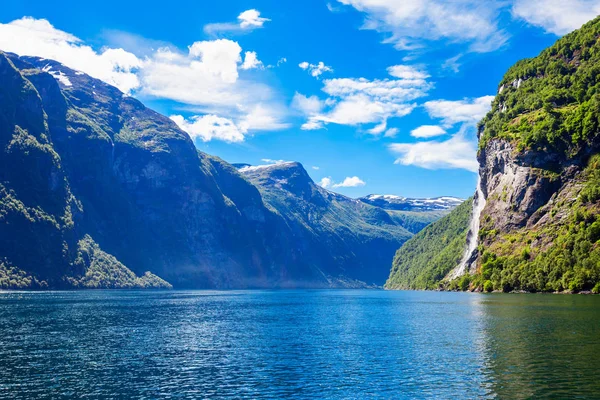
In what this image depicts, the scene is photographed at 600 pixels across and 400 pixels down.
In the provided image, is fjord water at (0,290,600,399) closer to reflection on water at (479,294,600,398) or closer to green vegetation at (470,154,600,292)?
reflection on water at (479,294,600,398)

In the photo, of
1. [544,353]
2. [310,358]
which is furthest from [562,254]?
[310,358]

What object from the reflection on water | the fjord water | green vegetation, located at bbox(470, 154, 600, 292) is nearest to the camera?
the reflection on water

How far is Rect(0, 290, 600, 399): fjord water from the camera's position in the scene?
45312 millimetres

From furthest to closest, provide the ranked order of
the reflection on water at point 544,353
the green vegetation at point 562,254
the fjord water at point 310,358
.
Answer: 1. the green vegetation at point 562,254
2. the fjord water at point 310,358
3. the reflection on water at point 544,353

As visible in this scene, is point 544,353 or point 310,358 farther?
point 310,358

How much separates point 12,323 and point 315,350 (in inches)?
2346

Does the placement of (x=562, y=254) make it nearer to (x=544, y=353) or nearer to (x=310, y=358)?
(x=544, y=353)

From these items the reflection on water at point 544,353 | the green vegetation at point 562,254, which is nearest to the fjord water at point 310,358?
the reflection on water at point 544,353

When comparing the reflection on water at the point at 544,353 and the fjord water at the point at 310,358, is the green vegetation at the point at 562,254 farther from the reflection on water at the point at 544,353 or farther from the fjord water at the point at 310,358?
the reflection on water at the point at 544,353

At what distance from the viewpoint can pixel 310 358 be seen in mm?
61406

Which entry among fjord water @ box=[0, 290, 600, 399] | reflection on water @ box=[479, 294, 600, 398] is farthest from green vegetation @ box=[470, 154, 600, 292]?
reflection on water @ box=[479, 294, 600, 398]

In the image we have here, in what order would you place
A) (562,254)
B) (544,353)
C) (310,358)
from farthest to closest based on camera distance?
1. (562,254)
2. (310,358)
3. (544,353)

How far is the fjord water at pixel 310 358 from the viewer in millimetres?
45312

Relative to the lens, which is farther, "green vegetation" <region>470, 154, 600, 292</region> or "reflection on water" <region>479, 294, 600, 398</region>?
"green vegetation" <region>470, 154, 600, 292</region>
